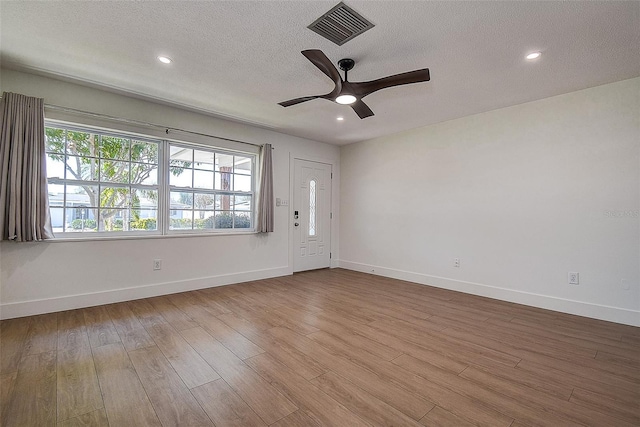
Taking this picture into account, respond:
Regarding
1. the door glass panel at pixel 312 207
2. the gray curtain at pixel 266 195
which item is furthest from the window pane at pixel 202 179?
the door glass panel at pixel 312 207

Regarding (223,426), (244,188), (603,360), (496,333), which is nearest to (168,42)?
(244,188)

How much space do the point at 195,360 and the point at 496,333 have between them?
2780 millimetres

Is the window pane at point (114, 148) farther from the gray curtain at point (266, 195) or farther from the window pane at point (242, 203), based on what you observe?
the gray curtain at point (266, 195)

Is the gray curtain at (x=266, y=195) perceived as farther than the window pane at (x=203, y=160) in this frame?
Yes

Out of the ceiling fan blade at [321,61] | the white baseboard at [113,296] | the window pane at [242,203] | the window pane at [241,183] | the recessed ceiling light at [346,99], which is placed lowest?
the white baseboard at [113,296]

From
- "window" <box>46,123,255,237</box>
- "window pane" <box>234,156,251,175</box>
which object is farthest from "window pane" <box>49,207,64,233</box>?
"window pane" <box>234,156,251,175</box>

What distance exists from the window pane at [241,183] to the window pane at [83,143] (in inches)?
72.9

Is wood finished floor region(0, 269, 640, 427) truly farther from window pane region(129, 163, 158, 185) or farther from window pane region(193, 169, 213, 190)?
window pane region(193, 169, 213, 190)

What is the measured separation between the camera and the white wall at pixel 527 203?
3.04m

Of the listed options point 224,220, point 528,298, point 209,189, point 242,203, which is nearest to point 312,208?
point 242,203

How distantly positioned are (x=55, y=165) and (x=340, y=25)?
354cm

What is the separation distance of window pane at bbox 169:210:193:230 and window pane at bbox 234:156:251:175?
1.07 m

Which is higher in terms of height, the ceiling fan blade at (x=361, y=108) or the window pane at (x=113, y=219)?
the ceiling fan blade at (x=361, y=108)

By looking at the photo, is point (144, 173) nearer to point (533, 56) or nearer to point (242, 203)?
point (242, 203)
